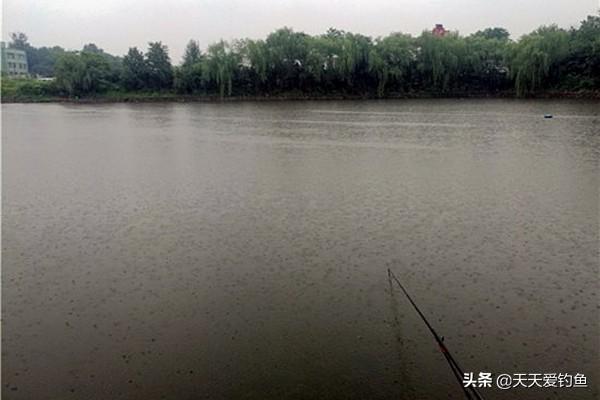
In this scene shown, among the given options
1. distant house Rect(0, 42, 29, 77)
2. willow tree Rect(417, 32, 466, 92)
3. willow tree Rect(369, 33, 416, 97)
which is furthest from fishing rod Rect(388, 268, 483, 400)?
distant house Rect(0, 42, 29, 77)

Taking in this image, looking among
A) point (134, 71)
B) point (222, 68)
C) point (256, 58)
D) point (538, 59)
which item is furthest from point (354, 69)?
point (134, 71)

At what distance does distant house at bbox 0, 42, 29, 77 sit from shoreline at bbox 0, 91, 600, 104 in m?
38.4

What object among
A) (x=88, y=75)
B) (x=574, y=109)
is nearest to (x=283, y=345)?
(x=574, y=109)

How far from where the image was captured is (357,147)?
60.2 feet

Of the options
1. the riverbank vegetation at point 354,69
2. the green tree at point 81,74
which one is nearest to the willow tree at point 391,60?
the riverbank vegetation at point 354,69

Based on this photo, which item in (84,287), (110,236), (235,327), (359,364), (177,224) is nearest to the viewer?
(359,364)

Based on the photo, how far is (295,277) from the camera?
6766 millimetres

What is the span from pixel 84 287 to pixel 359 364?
3982 mm

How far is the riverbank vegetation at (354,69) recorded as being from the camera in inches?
1661

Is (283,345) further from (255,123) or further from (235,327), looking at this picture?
(255,123)

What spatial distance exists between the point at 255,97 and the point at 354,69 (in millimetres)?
10329

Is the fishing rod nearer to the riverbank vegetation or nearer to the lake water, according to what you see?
the lake water

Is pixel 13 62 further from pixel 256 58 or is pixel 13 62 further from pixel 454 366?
pixel 454 366

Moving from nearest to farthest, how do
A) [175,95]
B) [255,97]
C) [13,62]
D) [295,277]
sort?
[295,277] → [255,97] → [175,95] → [13,62]
